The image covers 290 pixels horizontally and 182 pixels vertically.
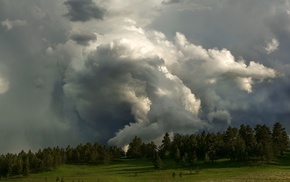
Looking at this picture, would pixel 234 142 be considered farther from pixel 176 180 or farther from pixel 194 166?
pixel 176 180

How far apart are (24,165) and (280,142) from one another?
129602mm

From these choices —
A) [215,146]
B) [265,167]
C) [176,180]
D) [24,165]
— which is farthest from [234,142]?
[24,165]

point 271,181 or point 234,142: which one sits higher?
point 234,142

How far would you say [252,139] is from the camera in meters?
198

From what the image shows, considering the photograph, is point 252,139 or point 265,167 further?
point 252,139

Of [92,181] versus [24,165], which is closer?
[92,181]

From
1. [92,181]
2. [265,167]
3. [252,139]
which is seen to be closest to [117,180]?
[92,181]

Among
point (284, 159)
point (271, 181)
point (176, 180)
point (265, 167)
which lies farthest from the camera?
point (284, 159)

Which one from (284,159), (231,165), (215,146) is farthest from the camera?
(215,146)

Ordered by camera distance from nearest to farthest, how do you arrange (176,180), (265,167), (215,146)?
(176,180) < (265,167) < (215,146)

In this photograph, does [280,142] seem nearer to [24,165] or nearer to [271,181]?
[271,181]

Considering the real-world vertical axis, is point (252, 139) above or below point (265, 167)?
above

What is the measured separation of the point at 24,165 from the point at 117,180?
83770mm

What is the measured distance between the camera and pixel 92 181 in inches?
5015
